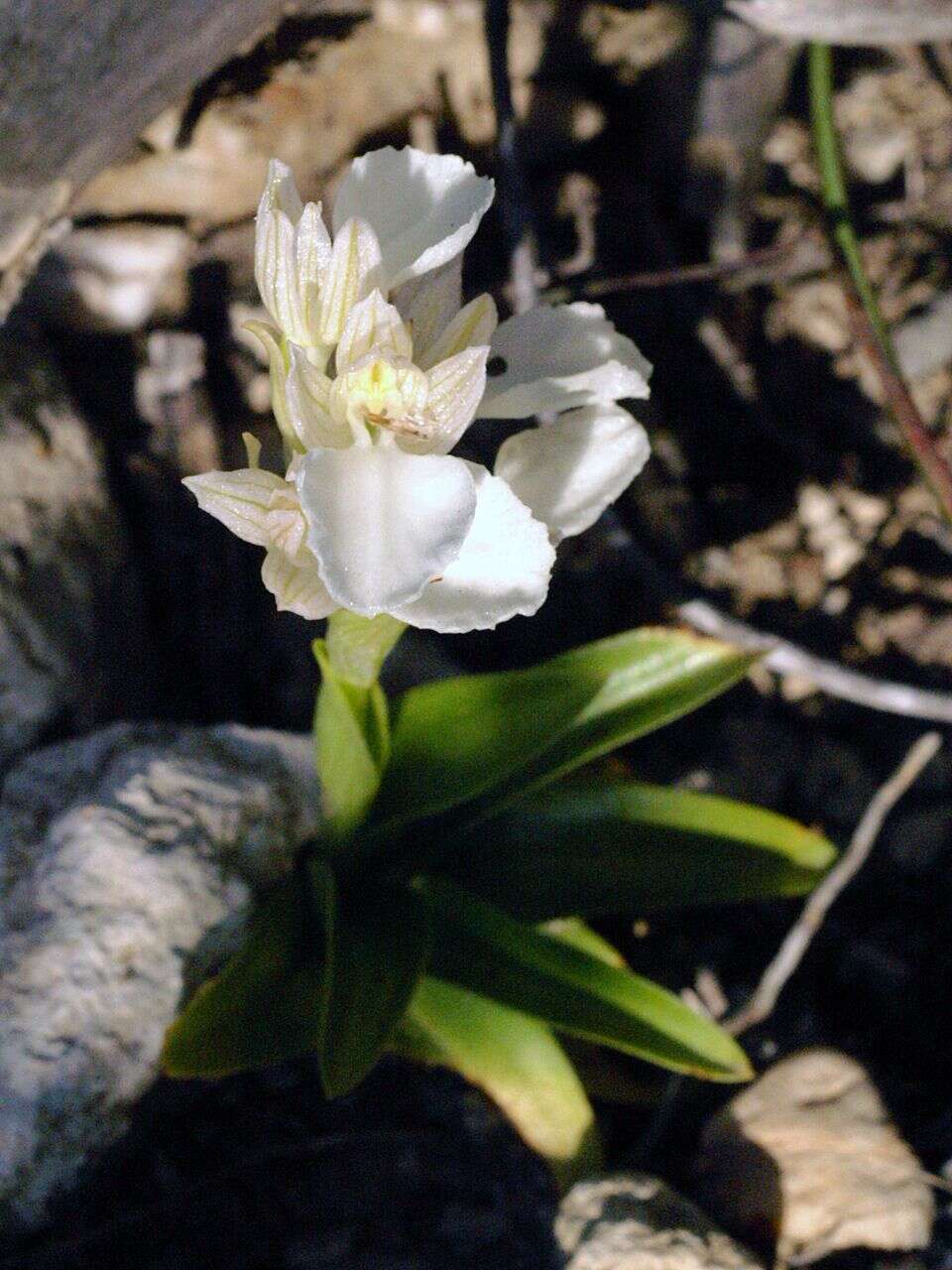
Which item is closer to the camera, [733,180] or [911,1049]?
[911,1049]

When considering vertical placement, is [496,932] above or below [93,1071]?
below

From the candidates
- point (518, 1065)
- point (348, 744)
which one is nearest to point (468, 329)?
point (348, 744)

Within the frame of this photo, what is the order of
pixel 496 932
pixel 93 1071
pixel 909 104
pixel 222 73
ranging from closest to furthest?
1. pixel 93 1071
2. pixel 496 932
3. pixel 222 73
4. pixel 909 104

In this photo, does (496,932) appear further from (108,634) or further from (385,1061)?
(108,634)

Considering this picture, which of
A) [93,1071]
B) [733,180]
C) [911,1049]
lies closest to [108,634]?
[93,1071]

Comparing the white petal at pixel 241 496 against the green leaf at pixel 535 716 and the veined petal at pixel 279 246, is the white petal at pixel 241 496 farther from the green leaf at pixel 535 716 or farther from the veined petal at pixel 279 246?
the green leaf at pixel 535 716

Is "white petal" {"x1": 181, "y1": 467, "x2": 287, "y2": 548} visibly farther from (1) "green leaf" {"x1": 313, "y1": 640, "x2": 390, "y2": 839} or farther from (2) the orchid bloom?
(1) "green leaf" {"x1": 313, "y1": 640, "x2": 390, "y2": 839}

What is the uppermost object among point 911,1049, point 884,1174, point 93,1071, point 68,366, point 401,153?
point 401,153

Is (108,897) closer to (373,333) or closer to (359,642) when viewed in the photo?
(359,642)

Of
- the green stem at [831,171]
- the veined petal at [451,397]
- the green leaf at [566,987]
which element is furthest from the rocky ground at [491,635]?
the veined petal at [451,397]
